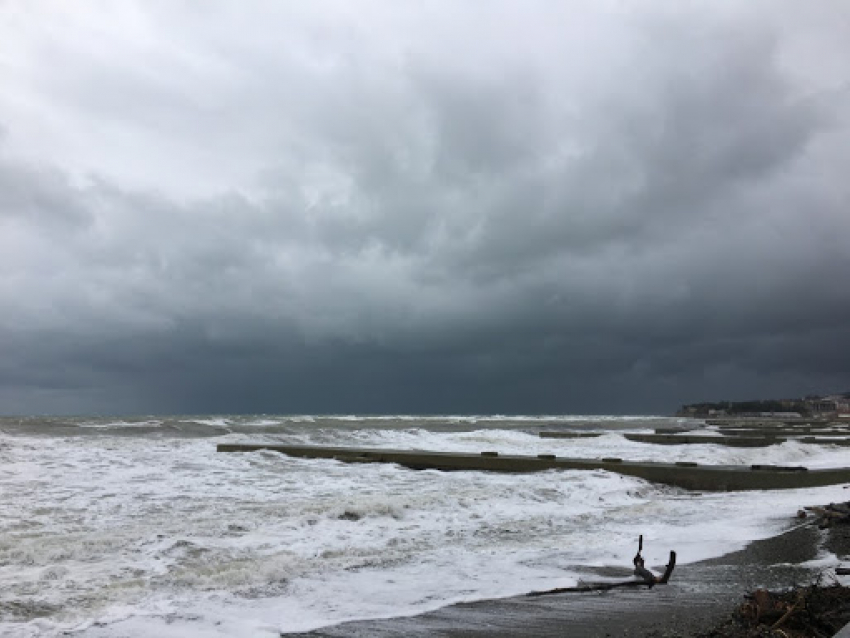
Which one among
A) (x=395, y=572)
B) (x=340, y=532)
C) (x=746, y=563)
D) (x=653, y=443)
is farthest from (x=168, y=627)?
(x=653, y=443)

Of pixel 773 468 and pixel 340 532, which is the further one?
pixel 773 468

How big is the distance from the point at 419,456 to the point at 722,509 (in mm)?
9985

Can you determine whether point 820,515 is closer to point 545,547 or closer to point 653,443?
point 545,547

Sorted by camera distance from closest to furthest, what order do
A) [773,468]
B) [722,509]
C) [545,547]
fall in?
[545,547] → [722,509] → [773,468]

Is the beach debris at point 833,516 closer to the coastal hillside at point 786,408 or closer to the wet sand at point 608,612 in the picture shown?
the wet sand at point 608,612

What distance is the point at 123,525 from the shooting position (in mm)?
10539

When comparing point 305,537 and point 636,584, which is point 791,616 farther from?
point 305,537

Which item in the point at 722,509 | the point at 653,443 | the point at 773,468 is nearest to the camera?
the point at 722,509

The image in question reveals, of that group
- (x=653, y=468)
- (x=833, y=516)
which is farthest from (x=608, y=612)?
(x=653, y=468)

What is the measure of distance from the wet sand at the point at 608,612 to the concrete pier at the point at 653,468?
31.6 ft

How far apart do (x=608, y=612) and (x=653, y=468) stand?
41.8ft

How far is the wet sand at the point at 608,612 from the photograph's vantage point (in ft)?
17.8

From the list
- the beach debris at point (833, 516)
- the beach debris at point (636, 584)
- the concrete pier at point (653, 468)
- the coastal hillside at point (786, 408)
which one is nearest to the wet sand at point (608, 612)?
the beach debris at point (636, 584)

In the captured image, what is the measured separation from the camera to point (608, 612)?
5.93 metres
